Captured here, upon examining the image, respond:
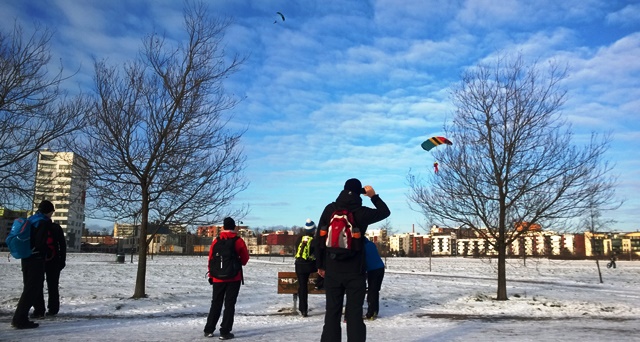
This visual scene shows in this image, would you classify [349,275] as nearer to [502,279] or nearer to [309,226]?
[309,226]

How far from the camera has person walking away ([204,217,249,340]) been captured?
727 cm

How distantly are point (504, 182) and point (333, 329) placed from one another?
32.8ft

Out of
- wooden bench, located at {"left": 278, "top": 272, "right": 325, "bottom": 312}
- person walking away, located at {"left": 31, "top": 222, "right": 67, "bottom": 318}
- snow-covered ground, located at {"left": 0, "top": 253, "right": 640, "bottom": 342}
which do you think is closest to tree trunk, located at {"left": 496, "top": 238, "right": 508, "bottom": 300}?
snow-covered ground, located at {"left": 0, "top": 253, "right": 640, "bottom": 342}

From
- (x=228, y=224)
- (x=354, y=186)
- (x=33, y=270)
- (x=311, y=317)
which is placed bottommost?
(x=311, y=317)

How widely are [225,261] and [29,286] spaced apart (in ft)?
10.8

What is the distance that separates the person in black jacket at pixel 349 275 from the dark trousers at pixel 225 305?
2330 millimetres

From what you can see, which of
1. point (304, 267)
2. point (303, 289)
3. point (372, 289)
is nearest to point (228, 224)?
point (304, 267)

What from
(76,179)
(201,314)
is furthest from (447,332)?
(76,179)

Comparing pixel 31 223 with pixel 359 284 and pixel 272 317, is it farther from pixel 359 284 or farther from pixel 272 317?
pixel 359 284

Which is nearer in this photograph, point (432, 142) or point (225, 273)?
point (225, 273)

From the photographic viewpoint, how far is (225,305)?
7.31 m

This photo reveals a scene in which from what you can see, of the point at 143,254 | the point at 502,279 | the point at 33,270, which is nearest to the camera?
the point at 33,270

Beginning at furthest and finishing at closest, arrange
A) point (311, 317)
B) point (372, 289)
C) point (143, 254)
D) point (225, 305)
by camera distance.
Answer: point (143, 254), point (311, 317), point (372, 289), point (225, 305)

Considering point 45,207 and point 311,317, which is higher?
point 45,207
